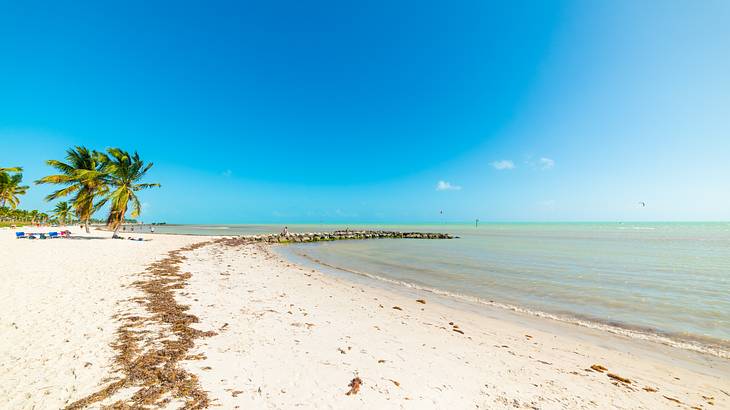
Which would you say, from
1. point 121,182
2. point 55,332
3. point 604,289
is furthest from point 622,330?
point 121,182

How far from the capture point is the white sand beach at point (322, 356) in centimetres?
418

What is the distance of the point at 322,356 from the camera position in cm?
554

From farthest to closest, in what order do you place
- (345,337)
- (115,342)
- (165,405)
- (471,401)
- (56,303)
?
(56,303) → (345,337) → (115,342) → (471,401) → (165,405)

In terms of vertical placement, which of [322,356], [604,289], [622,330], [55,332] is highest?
[55,332]

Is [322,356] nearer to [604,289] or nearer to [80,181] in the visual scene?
[604,289]

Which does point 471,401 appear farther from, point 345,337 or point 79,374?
point 79,374

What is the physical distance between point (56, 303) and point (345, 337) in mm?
8405

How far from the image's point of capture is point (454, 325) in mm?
8352

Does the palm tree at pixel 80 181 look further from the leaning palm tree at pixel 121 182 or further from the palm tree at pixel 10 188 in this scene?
the palm tree at pixel 10 188

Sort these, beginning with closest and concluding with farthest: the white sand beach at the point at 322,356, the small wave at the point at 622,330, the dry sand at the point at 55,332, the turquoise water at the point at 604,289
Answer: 1. the dry sand at the point at 55,332
2. the white sand beach at the point at 322,356
3. the small wave at the point at 622,330
4. the turquoise water at the point at 604,289

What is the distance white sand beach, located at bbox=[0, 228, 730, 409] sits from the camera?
4.18m

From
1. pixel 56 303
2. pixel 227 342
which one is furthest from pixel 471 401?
pixel 56 303

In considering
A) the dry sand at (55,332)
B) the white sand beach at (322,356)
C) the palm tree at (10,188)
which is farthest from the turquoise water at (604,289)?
the palm tree at (10,188)

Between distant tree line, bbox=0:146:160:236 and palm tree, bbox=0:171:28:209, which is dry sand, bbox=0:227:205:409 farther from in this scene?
palm tree, bbox=0:171:28:209
